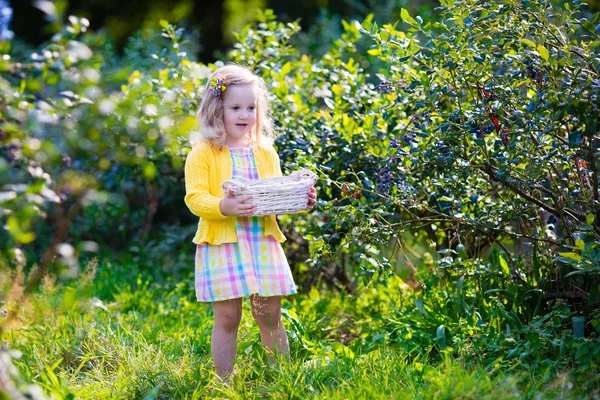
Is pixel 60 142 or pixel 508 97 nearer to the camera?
pixel 60 142

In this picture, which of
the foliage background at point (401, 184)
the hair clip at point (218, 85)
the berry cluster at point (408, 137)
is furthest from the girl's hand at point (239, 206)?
the berry cluster at point (408, 137)

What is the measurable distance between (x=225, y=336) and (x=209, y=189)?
0.67m

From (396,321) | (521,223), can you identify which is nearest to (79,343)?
(396,321)

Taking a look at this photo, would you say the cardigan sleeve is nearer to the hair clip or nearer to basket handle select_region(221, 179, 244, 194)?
basket handle select_region(221, 179, 244, 194)

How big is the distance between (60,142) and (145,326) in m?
1.98

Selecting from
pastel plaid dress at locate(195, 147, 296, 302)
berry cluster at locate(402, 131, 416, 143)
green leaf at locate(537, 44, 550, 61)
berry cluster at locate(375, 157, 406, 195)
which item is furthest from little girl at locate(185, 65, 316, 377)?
green leaf at locate(537, 44, 550, 61)

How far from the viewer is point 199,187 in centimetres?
334

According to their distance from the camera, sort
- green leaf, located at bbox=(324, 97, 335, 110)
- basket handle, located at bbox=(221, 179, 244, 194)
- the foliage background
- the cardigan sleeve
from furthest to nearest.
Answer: green leaf, located at bbox=(324, 97, 335, 110) < the cardigan sleeve < basket handle, located at bbox=(221, 179, 244, 194) < the foliage background

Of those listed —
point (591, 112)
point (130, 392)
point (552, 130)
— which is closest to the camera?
point (591, 112)

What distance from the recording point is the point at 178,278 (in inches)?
215

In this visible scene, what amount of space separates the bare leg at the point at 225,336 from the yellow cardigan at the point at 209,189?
0.98ft

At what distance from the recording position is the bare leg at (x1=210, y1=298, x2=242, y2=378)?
334 cm

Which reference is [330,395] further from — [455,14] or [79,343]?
[455,14]

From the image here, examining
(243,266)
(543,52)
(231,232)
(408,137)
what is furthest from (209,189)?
(543,52)
